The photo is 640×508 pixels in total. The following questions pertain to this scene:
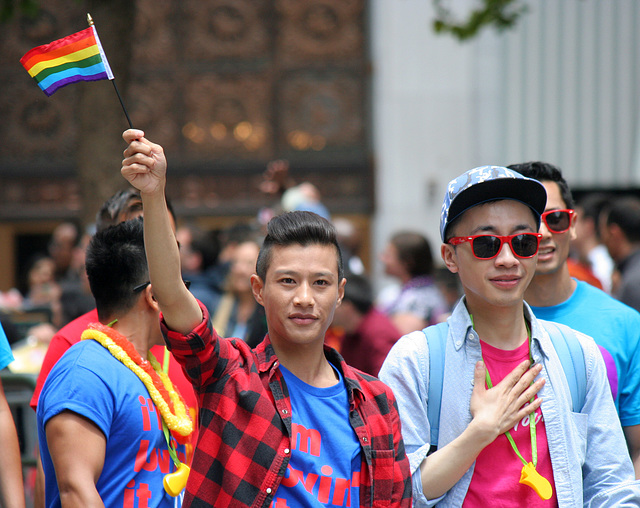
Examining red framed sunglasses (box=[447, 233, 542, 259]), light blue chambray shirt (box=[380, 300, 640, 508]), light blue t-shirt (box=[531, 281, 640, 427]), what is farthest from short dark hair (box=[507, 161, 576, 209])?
light blue chambray shirt (box=[380, 300, 640, 508])

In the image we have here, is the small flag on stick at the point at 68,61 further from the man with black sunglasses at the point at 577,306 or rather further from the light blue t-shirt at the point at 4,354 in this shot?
the man with black sunglasses at the point at 577,306

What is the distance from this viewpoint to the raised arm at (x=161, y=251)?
2197 millimetres

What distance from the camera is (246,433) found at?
2.31 meters

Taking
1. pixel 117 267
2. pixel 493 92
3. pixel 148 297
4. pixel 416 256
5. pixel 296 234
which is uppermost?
pixel 493 92

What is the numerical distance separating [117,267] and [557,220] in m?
1.87

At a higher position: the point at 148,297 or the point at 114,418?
the point at 148,297

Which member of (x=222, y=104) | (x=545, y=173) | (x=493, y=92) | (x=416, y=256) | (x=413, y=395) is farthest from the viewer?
(x=222, y=104)

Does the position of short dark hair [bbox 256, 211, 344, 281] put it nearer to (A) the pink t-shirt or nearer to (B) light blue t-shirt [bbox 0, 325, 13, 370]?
(A) the pink t-shirt

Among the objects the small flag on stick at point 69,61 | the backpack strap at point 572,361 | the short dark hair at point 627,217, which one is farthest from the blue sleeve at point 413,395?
the short dark hair at point 627,217

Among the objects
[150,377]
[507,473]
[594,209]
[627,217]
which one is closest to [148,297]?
[150,377]

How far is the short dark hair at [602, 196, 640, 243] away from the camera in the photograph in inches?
238

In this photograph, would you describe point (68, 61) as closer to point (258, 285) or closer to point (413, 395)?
point (258, 285)

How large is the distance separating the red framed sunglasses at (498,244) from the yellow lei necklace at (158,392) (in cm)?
117

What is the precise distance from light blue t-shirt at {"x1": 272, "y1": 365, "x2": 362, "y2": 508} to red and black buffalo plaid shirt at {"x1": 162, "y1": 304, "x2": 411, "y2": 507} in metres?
0.03
